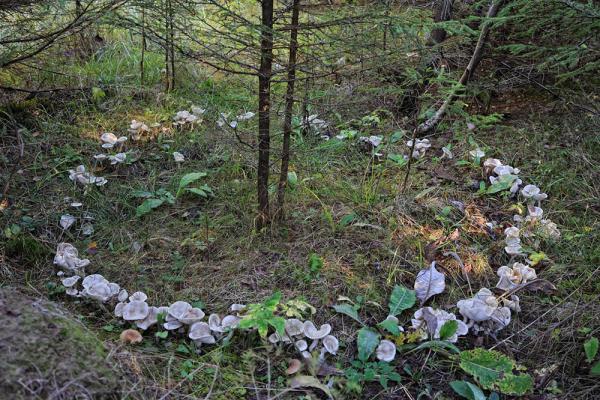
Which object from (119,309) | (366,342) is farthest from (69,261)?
(366,342)

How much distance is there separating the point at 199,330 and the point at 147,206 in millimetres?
1503

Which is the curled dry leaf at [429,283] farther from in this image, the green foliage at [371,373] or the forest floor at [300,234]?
the green foliage at [371,373]

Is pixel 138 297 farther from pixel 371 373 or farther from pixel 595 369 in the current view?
pixel 595 369

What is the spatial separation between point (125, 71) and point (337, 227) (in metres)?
3.71

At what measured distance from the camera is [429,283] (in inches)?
128

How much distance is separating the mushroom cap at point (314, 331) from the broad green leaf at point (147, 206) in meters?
1.78

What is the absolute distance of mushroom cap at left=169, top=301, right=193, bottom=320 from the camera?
279 centimetres

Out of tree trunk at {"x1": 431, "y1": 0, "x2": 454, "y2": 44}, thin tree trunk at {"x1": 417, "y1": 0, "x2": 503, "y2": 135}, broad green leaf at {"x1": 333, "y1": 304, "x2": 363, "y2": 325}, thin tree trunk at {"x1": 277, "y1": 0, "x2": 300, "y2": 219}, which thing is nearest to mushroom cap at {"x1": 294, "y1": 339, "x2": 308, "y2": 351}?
broad green leaf at {"x1": 333, "y1": 304, "x2": 363, "y2": 325}

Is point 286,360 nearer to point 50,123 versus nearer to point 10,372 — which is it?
point 10,372

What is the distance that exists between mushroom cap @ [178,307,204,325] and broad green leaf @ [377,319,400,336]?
1.06 metres

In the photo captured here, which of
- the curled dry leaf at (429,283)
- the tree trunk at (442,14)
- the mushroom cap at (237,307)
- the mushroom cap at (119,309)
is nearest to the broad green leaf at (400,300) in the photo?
the curled dry leaf at (429,283)

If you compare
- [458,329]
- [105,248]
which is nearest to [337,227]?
[458,329]

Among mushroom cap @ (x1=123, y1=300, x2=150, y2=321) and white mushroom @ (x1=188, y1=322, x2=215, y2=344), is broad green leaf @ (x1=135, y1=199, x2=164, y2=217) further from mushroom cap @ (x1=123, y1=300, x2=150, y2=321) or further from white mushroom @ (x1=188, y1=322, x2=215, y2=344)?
white mushroom @ (x1=188, y1=322, x2=215, y2=344)

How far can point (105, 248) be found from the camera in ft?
11.8
